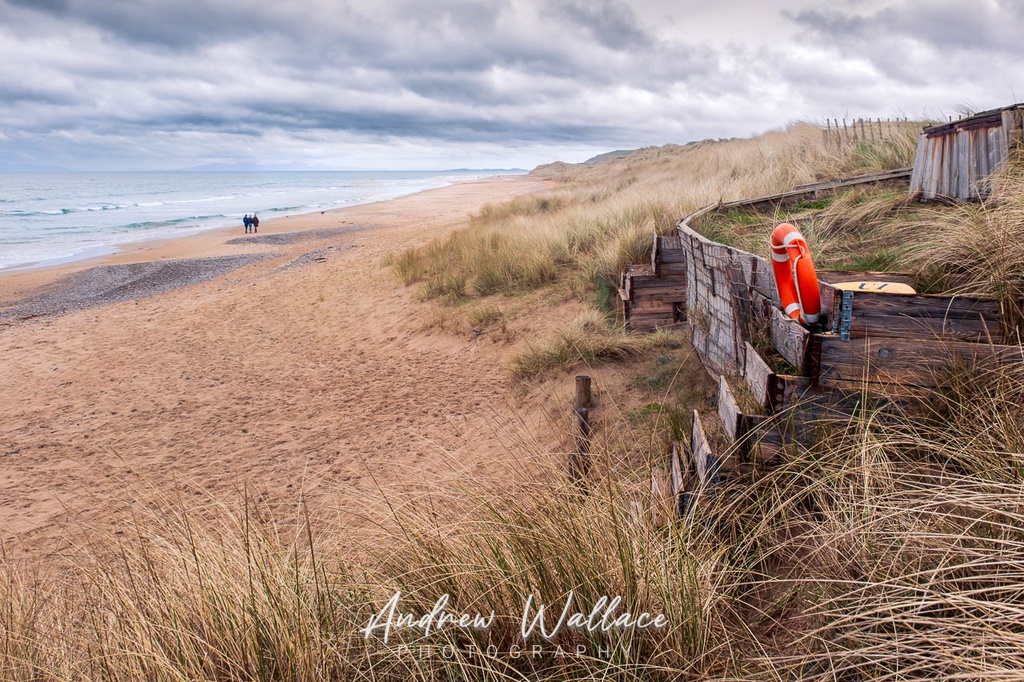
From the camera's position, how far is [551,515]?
2.47m

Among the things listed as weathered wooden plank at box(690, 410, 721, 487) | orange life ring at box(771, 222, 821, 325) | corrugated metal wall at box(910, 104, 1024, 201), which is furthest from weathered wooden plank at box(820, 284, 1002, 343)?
corrugated metal wall at box(910, 104, 1024, 201)

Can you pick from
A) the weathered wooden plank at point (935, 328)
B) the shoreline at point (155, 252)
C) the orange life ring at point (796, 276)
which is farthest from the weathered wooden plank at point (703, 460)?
the shoreline at point (155, 252)

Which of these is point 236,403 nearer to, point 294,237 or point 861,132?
point 861,132

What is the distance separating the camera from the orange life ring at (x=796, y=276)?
3.16m

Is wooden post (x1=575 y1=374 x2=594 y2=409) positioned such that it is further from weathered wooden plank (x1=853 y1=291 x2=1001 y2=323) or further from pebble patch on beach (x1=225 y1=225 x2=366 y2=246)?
pebble patch on beach (x1=225 y1=225 x2=366 y2=246)

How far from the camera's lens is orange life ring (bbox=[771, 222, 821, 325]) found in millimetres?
3162

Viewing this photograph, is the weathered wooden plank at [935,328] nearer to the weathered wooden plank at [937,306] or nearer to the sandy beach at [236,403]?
the weathered wooden plank at [937,306]

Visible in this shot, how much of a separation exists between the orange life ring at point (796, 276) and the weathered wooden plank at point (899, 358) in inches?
8.4

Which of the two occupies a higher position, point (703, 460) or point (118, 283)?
point (118, 283)

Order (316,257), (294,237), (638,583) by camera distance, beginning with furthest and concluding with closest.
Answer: (294,237) < (316,257) < (638,583)

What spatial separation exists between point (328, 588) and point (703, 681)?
1323mm

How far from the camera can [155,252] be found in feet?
77.5

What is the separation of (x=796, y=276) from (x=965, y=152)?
386cm

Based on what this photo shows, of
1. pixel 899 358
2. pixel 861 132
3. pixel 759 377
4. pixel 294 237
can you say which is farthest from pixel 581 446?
pixel 294 237
